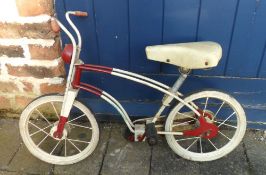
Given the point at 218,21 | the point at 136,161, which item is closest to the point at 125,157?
the point at 136,161

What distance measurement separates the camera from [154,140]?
2.22 m

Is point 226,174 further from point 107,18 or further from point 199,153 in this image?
point 107,18

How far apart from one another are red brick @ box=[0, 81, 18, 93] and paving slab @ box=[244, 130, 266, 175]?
1920 mm

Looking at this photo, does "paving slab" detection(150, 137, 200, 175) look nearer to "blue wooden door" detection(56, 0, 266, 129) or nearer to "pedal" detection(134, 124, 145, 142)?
"pedal" detection(134, 124, 145, 142)

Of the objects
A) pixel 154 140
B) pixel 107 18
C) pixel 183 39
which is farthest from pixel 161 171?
pixel 107 18

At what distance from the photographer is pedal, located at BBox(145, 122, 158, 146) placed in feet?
7.28

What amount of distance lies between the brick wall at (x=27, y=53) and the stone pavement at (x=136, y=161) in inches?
16.4

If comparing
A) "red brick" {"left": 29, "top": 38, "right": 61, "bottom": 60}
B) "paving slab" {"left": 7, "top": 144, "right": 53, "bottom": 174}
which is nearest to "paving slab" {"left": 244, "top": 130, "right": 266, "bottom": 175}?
"paving slab" {"left": 7, "top": 144, "right": 53, "bottom": 174}

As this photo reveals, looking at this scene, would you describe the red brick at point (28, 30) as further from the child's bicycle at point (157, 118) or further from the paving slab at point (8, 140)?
the paving slab at point (8, 140)

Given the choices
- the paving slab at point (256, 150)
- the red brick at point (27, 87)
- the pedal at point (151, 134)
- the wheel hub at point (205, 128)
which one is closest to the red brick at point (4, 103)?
the red brick at point (27, 87)

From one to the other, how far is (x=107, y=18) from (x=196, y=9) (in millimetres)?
618

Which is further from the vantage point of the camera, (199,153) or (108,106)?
(108,106)

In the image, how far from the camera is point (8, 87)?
8.53 ft

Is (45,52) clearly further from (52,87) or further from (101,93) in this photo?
(101,93)
